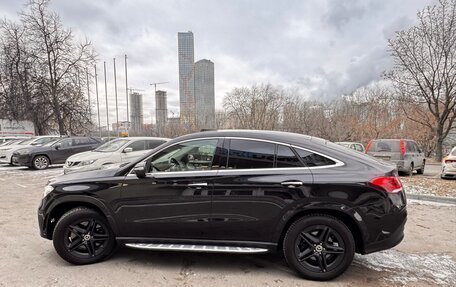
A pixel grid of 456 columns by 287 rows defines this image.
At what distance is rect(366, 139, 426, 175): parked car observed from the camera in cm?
A: 1116

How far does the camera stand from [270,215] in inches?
131

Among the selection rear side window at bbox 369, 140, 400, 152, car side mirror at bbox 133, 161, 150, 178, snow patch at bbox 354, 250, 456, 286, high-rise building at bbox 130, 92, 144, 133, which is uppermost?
high-rise building at bbox 130, 92, 144, 133

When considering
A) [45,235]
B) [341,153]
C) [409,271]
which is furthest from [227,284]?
[45,235]

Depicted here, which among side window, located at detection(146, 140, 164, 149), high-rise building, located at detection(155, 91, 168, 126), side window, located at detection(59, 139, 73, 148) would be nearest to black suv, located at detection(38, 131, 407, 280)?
side window, located at detection(146, 140, 164, 149)

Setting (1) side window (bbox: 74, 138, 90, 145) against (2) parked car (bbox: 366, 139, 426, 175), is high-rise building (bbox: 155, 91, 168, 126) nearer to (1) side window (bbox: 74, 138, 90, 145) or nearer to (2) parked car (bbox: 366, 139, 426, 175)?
(1) side window (bbox: 74, 138, 90, 145)

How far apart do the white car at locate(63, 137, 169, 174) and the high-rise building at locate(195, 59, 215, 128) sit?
40.0 meters

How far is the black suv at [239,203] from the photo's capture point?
3.24 meters

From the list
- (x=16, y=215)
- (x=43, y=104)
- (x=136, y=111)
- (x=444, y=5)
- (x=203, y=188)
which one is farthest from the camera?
(x=136, y=111)

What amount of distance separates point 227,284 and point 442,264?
2845 millimetres

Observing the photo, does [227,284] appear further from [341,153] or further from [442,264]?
[442,264]

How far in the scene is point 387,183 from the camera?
10.6ft

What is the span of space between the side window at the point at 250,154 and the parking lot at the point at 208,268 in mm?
1326

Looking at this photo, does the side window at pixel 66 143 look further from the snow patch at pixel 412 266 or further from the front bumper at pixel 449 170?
the front bumper at pixel 449 170

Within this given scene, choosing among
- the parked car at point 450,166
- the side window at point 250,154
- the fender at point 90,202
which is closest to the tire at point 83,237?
the fender at point 90,202
